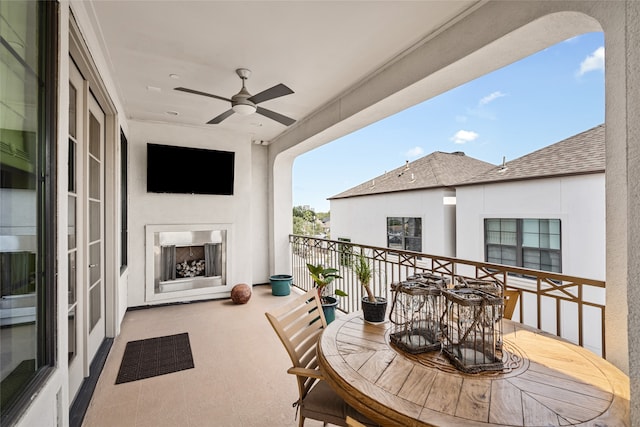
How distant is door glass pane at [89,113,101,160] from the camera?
282 centimetres

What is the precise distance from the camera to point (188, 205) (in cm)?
484

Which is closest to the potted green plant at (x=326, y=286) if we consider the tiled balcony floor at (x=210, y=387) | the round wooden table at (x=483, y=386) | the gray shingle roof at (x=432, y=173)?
the tiled balcony floor at (x=210, y=387)

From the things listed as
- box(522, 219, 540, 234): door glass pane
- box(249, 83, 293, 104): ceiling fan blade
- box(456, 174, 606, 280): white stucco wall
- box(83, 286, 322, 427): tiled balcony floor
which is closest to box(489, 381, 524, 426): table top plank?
box(83, 286, 322, 427): tiled balcony floor

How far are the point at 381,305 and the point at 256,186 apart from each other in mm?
4752

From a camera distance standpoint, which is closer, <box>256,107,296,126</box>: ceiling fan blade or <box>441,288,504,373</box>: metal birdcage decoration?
<box>441,288,504,373</box>: metal birdcage decoration

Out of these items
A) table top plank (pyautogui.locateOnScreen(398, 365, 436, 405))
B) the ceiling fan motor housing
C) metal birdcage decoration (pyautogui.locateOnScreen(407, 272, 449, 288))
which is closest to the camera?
table top plank (pyautogui.locateOnScreen(398, 365, 436, 405))

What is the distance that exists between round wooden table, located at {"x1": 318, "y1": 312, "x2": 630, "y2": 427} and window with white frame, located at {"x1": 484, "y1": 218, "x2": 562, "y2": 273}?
Answer: 5705 millimetres

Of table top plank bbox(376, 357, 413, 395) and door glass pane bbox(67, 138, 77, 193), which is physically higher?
door glass pane bbox(67, 138, 77, 193)

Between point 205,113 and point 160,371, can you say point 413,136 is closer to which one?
point 205,113

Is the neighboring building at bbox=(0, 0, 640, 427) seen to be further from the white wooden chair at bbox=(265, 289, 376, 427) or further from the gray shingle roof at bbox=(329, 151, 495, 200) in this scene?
the gray shingle roof at bbox=(329, 151, 495, 200)

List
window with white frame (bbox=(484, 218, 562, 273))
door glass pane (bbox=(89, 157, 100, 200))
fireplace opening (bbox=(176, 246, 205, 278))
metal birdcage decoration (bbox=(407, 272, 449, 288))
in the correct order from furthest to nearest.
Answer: window with white frame (bbox=(484, 218, 562, 273))
fireplace opening (bbox=(176, 246, 205, 278))
door glass pane (bbox=(89, 157, 100, 200))
metal birdcage decoration (bbox=(407, 272, 449, 288))

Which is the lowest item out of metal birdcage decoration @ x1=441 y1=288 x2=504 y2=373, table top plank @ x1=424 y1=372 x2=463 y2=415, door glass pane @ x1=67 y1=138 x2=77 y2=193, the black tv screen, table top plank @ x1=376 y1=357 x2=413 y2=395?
table top plank @ x1=376 y1=357 x2=413 y2=395

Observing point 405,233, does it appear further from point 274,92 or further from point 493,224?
point 274,92

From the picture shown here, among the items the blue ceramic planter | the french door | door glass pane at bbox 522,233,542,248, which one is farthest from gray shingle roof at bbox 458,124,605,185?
the french door
